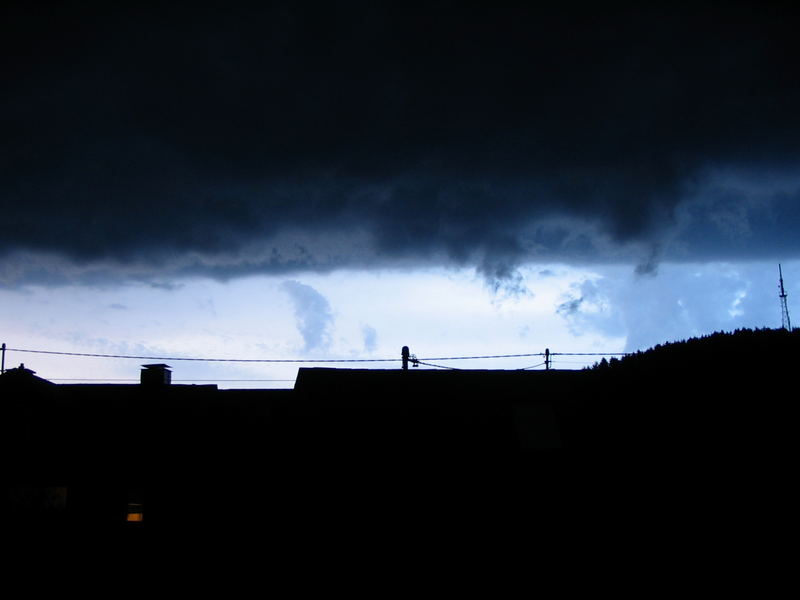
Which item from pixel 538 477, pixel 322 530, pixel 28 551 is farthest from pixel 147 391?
pixel 538 477

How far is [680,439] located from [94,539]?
745 inches

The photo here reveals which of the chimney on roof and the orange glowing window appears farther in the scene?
the chimney on roof

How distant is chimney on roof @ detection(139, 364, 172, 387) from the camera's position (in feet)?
89.1

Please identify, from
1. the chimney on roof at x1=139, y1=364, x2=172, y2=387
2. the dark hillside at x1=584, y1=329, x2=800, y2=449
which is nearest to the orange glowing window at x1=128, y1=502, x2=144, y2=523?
the chimney on roof at x1=139, y1=364, x2=172, y2=387

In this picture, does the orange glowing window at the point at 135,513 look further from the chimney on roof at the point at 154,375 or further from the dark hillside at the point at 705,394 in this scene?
the dark hillside at the point at 705,394

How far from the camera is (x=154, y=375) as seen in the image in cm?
2741

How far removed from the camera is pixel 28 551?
70.5 feet

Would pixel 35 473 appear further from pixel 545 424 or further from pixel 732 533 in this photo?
pixel 732 533

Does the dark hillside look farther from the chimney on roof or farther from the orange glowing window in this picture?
the chimney on roof

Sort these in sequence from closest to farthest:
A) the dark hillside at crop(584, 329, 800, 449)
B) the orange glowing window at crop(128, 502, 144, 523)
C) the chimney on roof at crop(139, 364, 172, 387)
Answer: the dark hillside at crop(584, 329, 800, 449) → the orange glowing window at crop(128, 502, 144, 523) → the chimney on roof at crop(139, 364, 172, 387)

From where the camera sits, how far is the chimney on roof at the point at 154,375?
27.2 m

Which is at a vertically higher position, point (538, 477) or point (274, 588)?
point (538, 477)

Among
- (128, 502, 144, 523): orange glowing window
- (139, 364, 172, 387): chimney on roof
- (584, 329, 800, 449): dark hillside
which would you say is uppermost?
(139, 364, 172, 387): chimney on roof

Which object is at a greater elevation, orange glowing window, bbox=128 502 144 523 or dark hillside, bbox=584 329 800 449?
dark hillside, bbox=584 329 800 449
